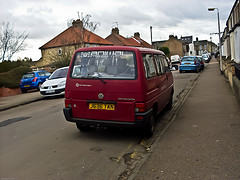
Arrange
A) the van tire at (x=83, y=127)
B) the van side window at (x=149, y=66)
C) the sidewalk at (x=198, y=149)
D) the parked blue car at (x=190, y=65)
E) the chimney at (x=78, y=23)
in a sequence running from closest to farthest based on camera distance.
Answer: the sidewalk at (x=198, y=149)
the van side window at (x=149, y=66)
the van tire at (x=83, y=127)
the parked blue car at (x=190, y=65)
the chimney at (x=78, y=23)

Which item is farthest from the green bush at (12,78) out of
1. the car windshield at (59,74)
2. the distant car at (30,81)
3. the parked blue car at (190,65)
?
the parked blue car at (190,65)

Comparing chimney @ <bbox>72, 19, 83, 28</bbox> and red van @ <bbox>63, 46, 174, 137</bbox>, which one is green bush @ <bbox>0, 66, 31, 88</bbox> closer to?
chimney @ <bbox>72, 19, 83, 28</bbox>

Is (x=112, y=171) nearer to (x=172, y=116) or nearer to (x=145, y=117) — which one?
(x=145, y=117)

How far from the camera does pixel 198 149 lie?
478 cm

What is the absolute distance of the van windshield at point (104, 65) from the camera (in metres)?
5.26

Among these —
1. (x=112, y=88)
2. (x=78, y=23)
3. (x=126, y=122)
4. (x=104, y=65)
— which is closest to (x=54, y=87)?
(x=104, y=65)

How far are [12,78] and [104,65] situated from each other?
51.2 ft

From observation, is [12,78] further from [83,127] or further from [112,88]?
[112,88]

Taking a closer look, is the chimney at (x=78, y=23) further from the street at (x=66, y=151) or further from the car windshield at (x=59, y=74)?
the street at (x=66, y=151)

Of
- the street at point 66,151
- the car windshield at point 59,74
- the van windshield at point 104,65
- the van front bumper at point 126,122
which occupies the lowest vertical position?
the street at point 66,151

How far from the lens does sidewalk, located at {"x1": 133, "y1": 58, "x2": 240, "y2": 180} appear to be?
3.82 metres

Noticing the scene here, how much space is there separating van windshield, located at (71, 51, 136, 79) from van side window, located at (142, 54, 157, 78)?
38 cm

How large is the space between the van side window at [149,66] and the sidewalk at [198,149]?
143cm

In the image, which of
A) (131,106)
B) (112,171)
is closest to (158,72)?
(131,106)
